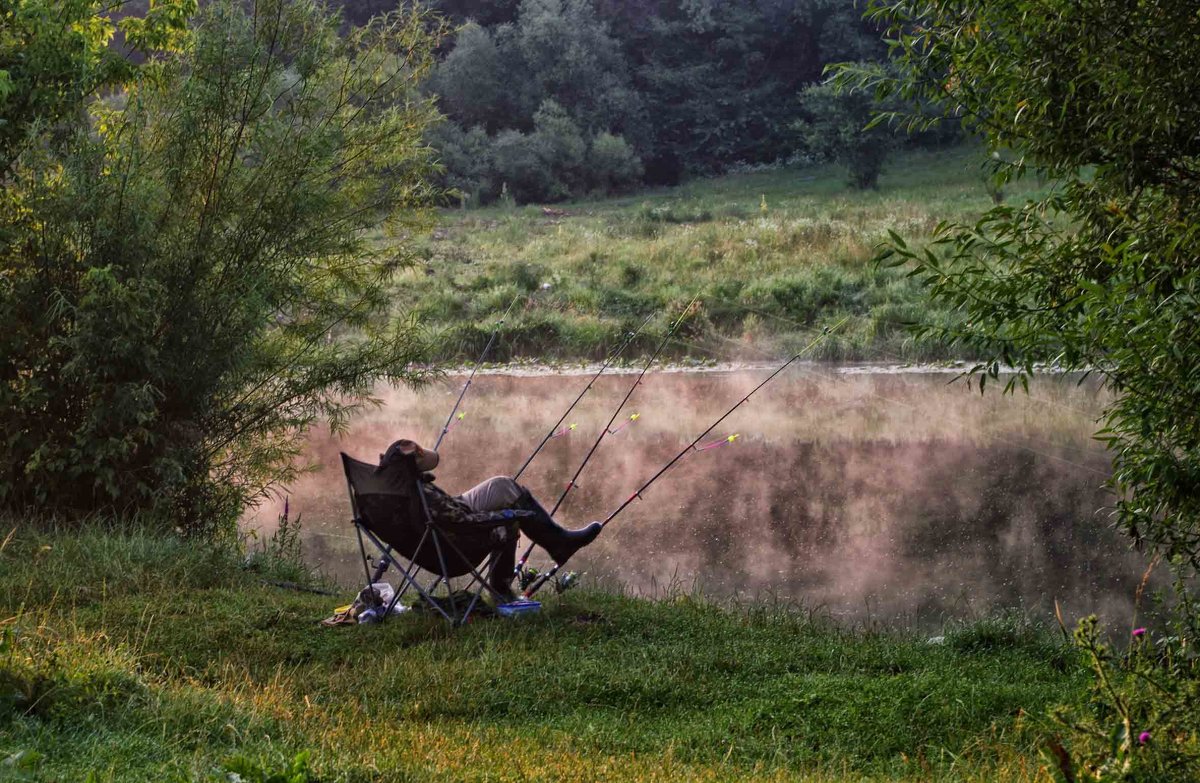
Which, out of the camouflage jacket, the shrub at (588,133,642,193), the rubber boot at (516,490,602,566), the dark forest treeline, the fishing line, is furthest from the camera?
the shrub at (588,133,642,193)

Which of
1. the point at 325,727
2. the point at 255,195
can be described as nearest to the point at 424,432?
the point at 255,195

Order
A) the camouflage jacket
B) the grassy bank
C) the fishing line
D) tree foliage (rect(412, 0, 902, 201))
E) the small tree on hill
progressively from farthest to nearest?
tree foliage (rect(412, 0, 902, 201)) → the small tree on hill → the grassy bank → the fishing line → the camouflage jacket

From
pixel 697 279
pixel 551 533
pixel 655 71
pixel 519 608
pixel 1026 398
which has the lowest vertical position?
pixel 1026 398

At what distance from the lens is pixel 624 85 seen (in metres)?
42.7

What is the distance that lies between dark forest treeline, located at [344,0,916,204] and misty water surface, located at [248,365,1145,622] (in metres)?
19.5

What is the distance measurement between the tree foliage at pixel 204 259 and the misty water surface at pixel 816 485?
61.6 inches

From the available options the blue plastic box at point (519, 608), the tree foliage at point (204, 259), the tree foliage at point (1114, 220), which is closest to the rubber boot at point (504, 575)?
the blue plastic box at point (519, 608)

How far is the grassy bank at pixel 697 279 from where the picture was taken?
771 inches

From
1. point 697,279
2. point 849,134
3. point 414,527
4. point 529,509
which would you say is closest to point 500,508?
point 529,509

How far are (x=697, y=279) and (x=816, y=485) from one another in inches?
402

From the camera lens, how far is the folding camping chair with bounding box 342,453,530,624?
261 inches

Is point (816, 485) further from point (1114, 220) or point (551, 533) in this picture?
point (1114, 220)

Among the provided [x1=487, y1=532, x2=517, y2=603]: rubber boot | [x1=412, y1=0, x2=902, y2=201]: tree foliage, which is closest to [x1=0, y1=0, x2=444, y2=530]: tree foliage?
[x1=487, y1=532, x2=517, y2=603]: rubber boot

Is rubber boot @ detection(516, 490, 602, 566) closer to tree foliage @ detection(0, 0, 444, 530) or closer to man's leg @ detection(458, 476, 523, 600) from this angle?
man's leg @ detection(458, 476, 523, 600)
